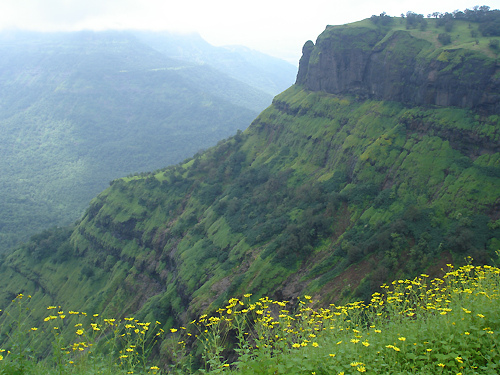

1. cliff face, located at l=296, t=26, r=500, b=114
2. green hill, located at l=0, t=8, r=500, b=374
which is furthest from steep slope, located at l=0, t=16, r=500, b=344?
cliff face, located at l=296, t=26, r=500, b=114

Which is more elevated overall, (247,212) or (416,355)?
(416,355)

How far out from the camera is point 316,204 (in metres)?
53.1

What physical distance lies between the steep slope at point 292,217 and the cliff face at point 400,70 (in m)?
1.56

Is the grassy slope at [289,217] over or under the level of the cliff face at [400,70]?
under

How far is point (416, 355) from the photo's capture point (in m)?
10.5

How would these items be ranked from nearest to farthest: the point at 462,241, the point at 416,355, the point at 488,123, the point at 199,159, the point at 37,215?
the point at 416,355 → the point at 462,241 → the point at 488,123 → the point at 199,159 → the point at 37,215

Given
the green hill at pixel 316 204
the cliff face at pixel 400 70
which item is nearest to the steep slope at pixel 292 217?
the green hill at pixel 316 204

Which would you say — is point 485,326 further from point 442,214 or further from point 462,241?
point 442,214

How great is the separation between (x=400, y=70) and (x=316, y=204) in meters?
21.8

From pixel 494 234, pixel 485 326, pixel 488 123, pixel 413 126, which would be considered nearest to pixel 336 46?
pixel 413 126

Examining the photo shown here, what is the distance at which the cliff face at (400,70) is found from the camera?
146 ft

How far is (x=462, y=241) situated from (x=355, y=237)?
11.7 m

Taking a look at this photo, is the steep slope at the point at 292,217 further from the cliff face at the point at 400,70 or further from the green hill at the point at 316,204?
the cliff face at the point at 400,70

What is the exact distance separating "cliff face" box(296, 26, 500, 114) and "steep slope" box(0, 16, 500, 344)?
61.2 inches
